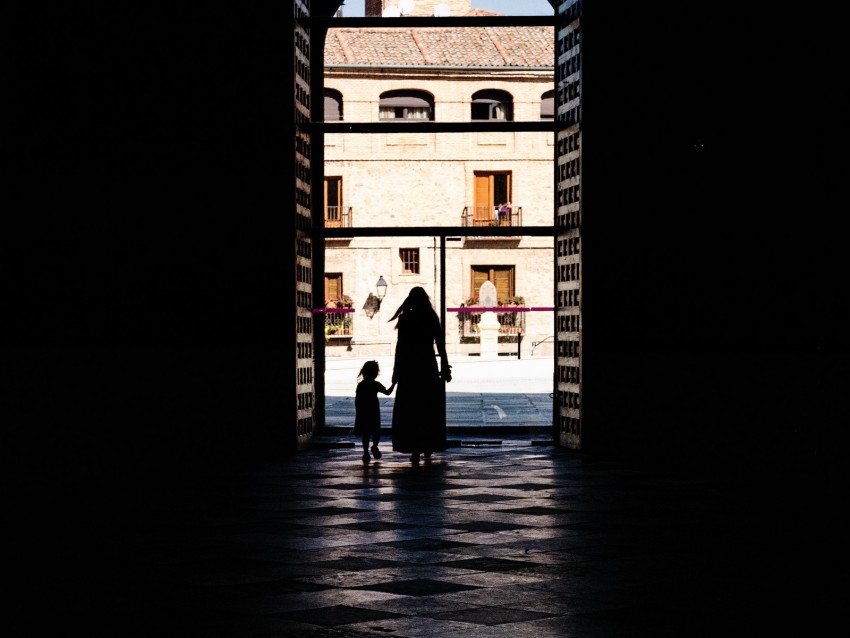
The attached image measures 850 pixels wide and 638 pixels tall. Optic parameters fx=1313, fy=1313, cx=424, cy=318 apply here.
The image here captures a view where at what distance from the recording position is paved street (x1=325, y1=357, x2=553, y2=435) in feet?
48.0

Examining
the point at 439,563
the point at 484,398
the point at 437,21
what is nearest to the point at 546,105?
the point at 484,398

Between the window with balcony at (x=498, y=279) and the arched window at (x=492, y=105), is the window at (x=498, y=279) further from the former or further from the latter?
the arched window at (x=492, y=105)

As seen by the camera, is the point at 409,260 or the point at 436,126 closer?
the point at 436,126

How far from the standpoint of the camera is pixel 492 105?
3700cm

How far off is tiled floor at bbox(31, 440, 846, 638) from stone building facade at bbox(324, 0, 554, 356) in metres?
25.3

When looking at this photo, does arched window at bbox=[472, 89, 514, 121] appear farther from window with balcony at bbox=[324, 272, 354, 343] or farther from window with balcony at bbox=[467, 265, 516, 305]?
window with balcony at bbox=[324, 272, 354, 343]

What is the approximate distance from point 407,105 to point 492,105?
240 centimetres

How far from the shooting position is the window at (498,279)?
123 feet

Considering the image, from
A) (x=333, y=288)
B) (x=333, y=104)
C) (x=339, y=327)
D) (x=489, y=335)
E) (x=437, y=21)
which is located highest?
(x=333, y=104)

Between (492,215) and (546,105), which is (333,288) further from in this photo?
(546,105)

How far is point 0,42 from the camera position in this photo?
1073 cm

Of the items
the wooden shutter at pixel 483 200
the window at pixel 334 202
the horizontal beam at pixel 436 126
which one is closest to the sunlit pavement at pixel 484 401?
the horizontal beam at pixel 436 126

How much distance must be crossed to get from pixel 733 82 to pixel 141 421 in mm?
5490

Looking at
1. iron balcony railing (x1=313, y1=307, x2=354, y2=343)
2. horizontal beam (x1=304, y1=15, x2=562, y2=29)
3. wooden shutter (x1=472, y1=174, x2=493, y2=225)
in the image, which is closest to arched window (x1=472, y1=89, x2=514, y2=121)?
wooden shutter (x1=472, y1=174, x2=493, y2=225)
